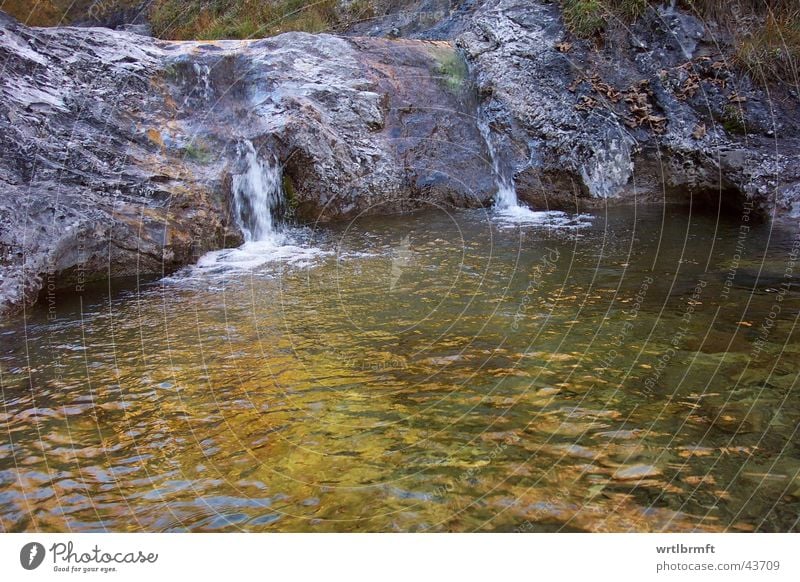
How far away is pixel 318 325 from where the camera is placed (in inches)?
207

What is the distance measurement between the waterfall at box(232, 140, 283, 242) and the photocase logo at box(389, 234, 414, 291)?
2.15 m

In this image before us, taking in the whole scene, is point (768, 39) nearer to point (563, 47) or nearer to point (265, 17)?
point (563, 47)

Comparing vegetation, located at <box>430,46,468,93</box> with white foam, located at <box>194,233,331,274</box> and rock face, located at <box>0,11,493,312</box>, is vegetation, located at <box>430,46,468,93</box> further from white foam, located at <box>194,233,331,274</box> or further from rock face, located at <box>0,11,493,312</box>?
white foam, located at <box>194,233,331,274</box>

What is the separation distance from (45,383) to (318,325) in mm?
2042

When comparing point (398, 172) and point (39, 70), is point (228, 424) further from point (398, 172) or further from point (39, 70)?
point (398, 172)

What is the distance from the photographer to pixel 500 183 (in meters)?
10.8

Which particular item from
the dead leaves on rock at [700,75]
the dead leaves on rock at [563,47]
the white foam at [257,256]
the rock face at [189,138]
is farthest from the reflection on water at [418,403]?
the dead leaves on rock at [563,47]

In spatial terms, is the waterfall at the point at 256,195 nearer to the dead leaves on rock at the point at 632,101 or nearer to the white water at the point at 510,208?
the white water at the point at 510,208

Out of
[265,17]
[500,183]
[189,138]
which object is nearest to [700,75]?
[500,183]

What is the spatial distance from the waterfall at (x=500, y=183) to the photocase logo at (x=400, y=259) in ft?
9.69

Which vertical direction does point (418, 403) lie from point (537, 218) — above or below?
below

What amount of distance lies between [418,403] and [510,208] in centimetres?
709
